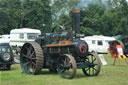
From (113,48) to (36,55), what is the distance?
9.77 m

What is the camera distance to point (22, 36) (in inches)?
1047

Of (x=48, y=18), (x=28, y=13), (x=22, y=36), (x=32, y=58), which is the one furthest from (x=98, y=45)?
(x=48, y=18)

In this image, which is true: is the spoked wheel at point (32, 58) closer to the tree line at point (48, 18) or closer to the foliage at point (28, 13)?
the tree line at point (48, 18)

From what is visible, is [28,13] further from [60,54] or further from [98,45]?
[60,54]

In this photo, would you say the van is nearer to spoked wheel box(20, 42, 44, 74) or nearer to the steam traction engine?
the steam traction engine

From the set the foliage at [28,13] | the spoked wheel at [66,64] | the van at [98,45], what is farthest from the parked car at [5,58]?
the foliage at [28,13]

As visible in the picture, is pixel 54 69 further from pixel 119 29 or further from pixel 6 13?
pixel 119 29

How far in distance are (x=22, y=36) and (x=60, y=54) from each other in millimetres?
15735

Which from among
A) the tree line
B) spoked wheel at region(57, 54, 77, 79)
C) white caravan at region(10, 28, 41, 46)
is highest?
the tree line

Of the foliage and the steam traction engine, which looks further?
the foliage

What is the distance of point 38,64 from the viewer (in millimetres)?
11109

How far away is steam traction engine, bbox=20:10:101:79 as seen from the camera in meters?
10.6

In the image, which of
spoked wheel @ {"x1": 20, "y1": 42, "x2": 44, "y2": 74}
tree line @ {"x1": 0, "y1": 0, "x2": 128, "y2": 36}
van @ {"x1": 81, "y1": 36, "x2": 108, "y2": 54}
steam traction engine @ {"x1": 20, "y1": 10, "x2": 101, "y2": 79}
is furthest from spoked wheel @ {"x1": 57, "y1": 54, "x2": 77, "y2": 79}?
tree line @ {"x1": 0, "y1": 0, "x2": 128, "y2": 36}

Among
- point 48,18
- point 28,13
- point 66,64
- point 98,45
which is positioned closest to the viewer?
point 66,64
